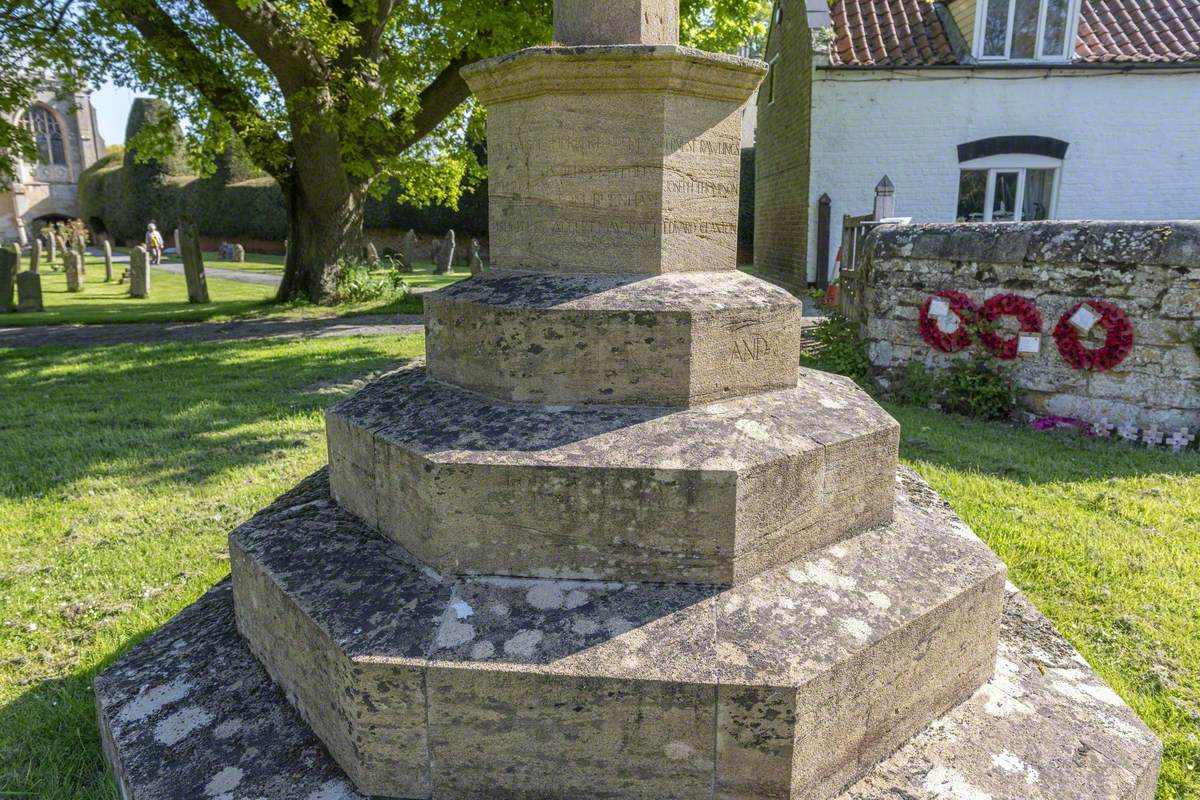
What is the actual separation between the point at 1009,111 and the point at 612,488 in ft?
49.3

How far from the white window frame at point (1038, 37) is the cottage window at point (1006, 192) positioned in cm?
185

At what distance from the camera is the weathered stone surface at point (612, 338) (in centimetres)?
250

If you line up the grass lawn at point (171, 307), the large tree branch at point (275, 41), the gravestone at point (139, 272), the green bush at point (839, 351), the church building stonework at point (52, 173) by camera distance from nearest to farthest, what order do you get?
the green bush at point (839, 351), the large tree branch at point (275, 41), the grass lawn at point (171, 307), the gravestone at point (139, 272), the church building stonework at point (52, 173)

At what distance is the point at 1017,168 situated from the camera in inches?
566

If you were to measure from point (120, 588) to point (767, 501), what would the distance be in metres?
3.16

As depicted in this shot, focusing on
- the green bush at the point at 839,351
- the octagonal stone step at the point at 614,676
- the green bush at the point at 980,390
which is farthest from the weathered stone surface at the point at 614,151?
the green bush at the point at 839,351

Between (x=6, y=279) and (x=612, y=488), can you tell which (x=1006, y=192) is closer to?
(x=612, y=488)

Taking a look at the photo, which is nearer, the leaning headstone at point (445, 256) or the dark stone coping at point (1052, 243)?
the dark stone coping at point (1052, 243)

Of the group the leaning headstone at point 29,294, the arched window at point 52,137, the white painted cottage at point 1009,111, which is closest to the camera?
the white painted cottage at point 1009,111

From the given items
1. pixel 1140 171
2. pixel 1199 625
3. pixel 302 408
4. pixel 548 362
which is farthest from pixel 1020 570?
pixel 1140 171

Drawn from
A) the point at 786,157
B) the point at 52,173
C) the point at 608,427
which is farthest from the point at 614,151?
the point at 52,173

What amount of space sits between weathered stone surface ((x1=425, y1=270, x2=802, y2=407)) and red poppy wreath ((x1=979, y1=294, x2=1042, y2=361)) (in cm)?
511

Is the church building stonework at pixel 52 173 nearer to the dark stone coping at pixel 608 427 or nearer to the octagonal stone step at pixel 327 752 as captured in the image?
the octagonal stone step at pixel 327 752

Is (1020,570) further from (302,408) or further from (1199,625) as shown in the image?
(302,408)
